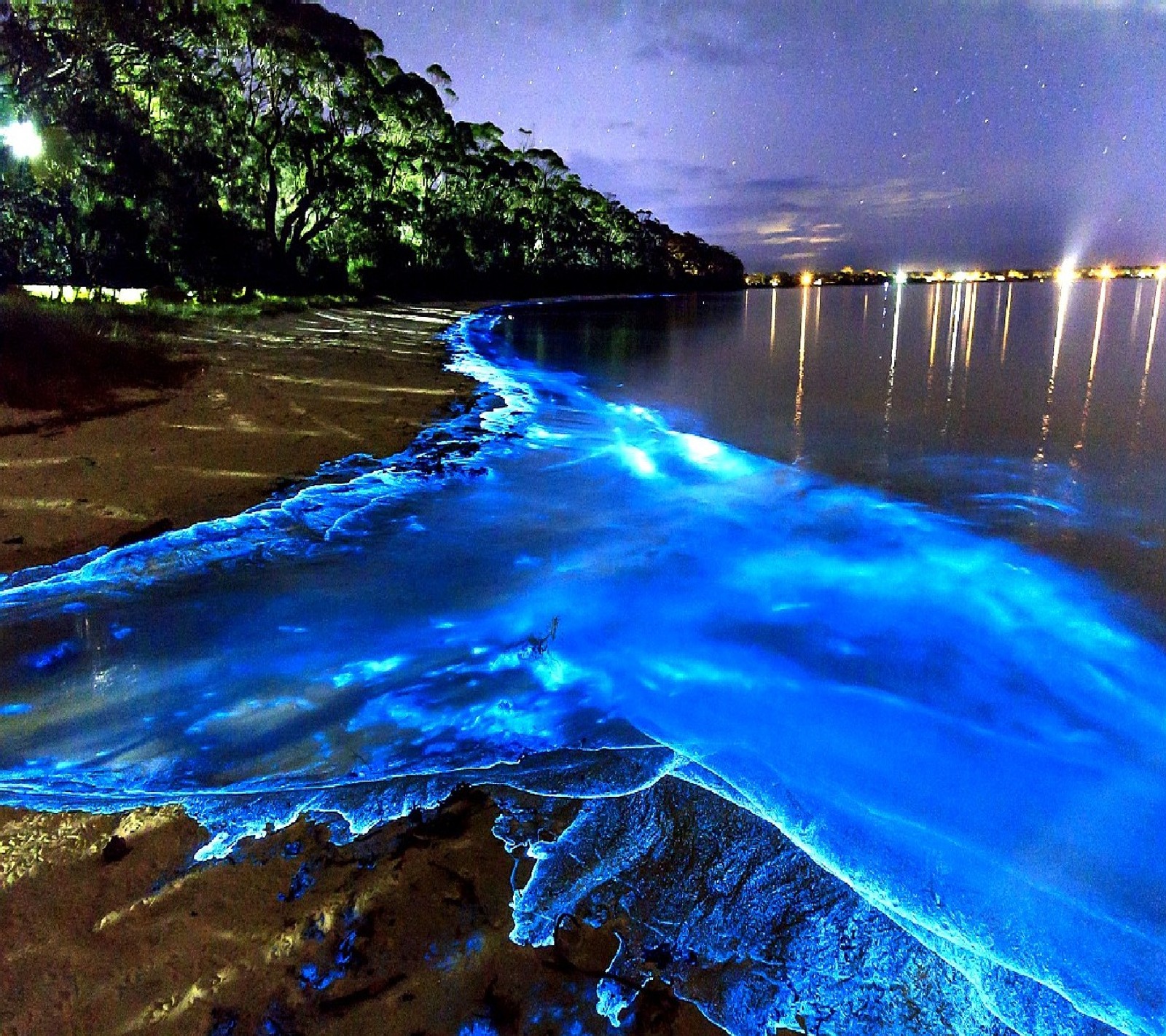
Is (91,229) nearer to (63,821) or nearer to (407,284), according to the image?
(63,821)

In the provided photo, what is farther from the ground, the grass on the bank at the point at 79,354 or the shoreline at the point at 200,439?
the grass on the bank at the point at 79,354

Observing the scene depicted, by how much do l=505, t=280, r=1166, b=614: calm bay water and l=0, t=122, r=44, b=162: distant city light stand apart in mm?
13830

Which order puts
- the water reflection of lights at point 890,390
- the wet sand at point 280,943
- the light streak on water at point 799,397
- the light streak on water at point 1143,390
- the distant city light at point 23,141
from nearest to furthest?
the wet sand at point 280,943, the light streak on water at point 799,397, the light streak on water at point 1143,390, the water reflection of lights at point 890,390, the distant city light at point 23,141

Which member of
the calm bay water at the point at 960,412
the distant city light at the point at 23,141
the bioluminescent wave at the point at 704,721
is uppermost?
the distant city light at the point at 23,141

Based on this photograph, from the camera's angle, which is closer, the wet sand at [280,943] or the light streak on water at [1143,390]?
the wet sand at [280,943]

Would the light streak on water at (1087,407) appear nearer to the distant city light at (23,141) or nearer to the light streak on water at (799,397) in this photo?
the light streak on water at (799,397)

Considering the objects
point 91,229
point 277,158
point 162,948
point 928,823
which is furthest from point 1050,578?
point 277,158

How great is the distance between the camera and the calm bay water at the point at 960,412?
25.2 ft

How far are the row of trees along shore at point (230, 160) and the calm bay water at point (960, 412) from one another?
12.7 metres

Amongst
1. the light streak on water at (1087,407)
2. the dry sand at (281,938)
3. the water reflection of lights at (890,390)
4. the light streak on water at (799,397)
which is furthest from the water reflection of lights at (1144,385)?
the dry sand at (281,938)

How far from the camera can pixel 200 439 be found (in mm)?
8398

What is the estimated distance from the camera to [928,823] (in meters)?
3.14

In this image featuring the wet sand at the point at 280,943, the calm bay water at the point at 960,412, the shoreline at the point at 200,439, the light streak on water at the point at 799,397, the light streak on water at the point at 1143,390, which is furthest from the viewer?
the light streak on water at the point at 1143,390

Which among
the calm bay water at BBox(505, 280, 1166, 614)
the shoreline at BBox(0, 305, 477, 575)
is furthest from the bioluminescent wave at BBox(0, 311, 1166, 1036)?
the calm bay water at BBox(505, 280, 1166, 614)
